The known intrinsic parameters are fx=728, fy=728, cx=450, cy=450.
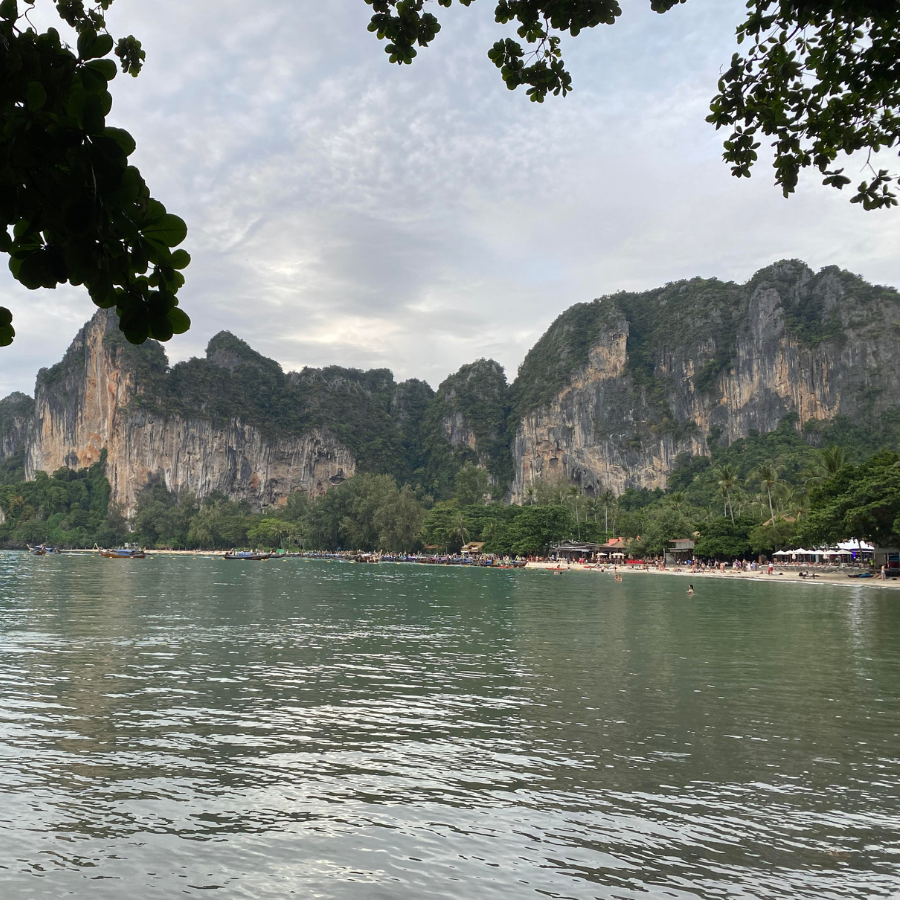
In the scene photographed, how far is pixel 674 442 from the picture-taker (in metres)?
162

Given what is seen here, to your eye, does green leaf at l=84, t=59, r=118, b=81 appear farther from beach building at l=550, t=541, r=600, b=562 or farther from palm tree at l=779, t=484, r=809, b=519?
beach building at l=550, t=541, r=600, b=562

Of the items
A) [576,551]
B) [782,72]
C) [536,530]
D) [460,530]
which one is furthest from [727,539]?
[782,72]

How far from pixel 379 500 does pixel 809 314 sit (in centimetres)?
10101

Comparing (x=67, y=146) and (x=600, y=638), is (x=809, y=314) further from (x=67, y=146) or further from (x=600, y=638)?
(x=67, y=146)

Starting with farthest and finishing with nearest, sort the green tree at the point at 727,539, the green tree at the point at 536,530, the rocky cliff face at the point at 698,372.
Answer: the rocky cliff face at the point at 698,372 → the green tree at the point at 536,530 → the green tree at the point at 727,539

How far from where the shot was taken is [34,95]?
2252mm

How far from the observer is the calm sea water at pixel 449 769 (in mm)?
7219

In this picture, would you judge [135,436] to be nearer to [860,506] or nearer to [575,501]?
[575,501]

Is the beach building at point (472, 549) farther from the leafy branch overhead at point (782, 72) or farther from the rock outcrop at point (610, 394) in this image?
the leafy branch overhead at point (782, 72)

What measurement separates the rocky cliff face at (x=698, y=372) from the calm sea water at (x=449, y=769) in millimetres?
138173

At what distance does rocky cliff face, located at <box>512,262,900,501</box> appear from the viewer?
471ft

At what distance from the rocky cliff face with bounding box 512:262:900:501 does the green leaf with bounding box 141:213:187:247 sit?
157m

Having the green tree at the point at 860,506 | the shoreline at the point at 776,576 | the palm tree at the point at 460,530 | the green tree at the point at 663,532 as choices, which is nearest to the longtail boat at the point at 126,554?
the palm tree at the point at 460,530

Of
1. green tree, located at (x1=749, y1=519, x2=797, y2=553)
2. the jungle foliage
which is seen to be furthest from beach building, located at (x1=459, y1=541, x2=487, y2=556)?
the jungle foliage
